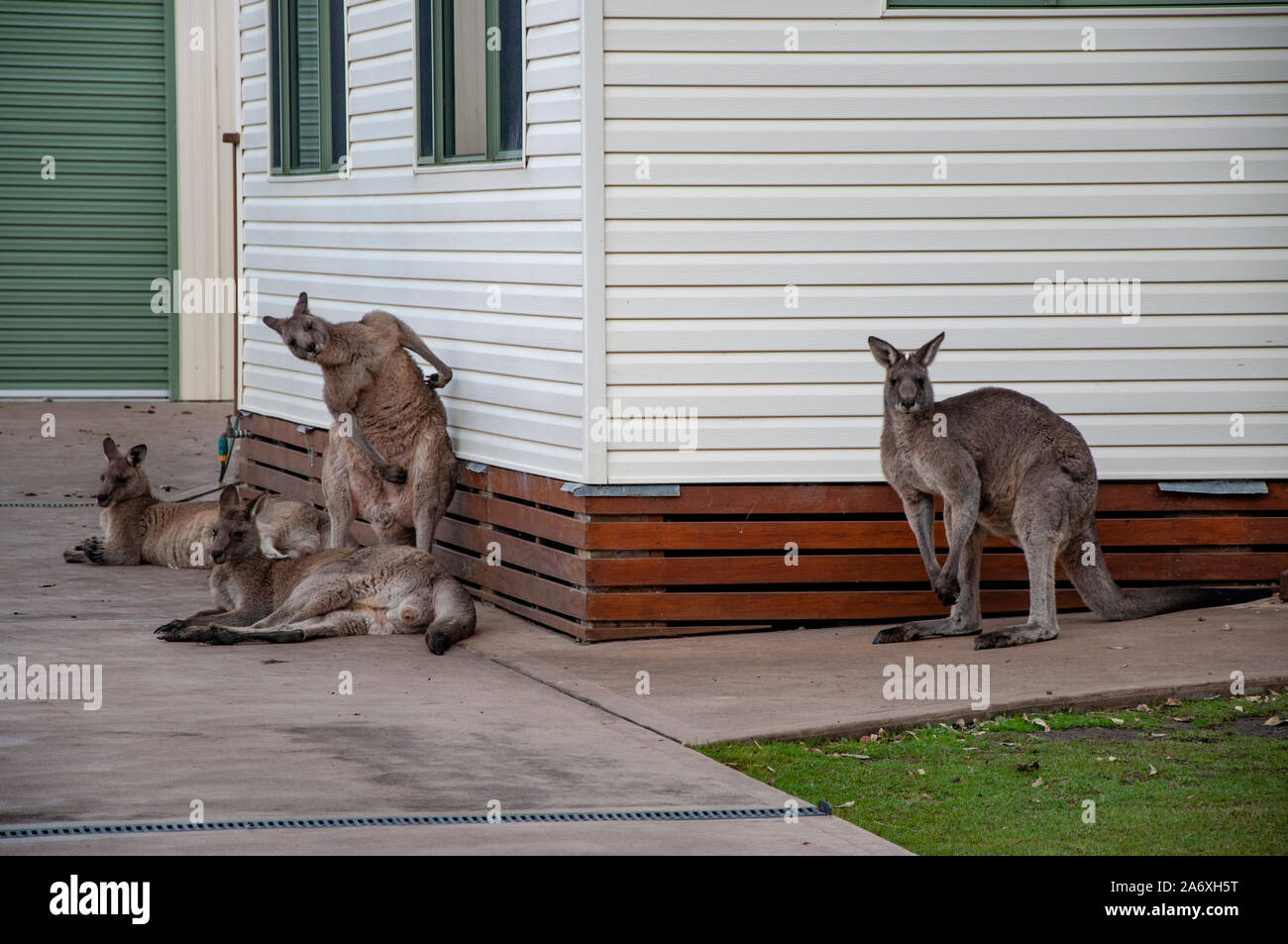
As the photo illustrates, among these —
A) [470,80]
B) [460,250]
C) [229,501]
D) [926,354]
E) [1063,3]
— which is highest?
[1063,3]

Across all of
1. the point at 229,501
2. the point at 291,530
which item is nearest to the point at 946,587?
the point at 229,501

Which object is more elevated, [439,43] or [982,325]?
[439,43]

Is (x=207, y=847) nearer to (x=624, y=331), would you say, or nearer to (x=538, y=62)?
(x=624, y=331)

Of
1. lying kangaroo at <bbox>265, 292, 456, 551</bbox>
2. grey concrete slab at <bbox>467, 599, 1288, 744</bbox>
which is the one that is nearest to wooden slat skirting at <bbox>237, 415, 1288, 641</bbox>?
grey concrete slab at <bbox>467, 599, 1288, 744</bbox>

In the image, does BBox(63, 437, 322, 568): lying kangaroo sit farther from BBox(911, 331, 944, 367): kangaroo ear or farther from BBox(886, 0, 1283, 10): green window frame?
BBox(886, 0, 1283, 10): green window frame

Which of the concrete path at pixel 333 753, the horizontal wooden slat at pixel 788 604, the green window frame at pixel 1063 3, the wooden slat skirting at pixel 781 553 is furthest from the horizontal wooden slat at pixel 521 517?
the green window frame at pixel 1063 3

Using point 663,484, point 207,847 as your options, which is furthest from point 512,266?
point 207,847

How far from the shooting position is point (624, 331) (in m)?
8.76

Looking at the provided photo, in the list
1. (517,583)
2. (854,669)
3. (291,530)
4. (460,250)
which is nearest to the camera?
(854,669)

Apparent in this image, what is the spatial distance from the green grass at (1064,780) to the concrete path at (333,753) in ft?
0.89

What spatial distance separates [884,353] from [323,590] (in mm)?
3097

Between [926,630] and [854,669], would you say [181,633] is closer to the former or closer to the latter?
[854,669]

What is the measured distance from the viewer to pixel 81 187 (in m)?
21.0

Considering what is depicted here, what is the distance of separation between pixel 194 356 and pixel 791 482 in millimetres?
13943
